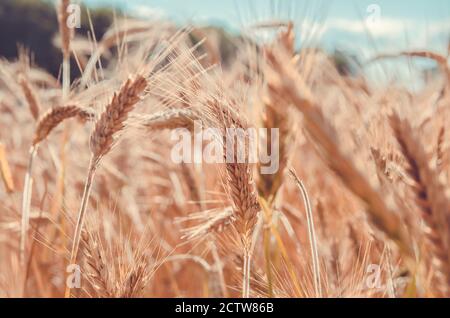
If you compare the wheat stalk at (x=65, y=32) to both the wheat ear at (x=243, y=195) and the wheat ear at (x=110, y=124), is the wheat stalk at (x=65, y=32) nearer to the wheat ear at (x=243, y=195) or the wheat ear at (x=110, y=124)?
the wheat ear at (x=110, y=124)

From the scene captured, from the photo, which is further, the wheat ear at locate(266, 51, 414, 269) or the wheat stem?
the wheat stem

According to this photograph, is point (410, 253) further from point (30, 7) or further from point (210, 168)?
point (30, 7)

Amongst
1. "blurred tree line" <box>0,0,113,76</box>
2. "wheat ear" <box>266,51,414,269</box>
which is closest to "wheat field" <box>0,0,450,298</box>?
"wheat ear" <box>266,51,414,269</box>

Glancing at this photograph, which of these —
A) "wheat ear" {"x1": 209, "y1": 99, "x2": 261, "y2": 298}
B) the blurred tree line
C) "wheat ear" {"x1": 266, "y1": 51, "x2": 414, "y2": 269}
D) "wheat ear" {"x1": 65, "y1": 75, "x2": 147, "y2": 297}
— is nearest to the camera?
"wheat ear" {"x1": 266, "y1": 51, "x2": 414, "y2": 269}

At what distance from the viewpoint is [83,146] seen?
8.93 ft

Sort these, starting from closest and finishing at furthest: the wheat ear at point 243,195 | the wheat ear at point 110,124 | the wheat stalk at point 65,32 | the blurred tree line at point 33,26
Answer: the wheat ear at point 243,195, the wheat ear at point 110,124, the wheat stalk at point 65,32, the blurred tree line at point 33,26

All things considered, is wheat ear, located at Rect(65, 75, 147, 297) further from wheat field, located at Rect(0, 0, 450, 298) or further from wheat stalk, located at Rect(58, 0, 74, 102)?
wheat stalk, located at Rect(58, 0, 74, 102)

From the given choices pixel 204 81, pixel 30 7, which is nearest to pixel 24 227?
pixel 204 81

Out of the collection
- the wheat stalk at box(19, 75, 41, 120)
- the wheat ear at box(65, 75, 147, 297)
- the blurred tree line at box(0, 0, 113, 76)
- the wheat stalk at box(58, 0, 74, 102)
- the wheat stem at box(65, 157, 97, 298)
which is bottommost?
the wheat stem at box(65, 157, 97, 298)

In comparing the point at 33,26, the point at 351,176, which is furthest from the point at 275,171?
the point at 33,26

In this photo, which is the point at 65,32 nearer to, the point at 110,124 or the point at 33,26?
the point at 110,124

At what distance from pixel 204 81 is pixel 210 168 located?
109cm

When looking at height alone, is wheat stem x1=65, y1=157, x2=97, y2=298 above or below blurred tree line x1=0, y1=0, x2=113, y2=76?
below

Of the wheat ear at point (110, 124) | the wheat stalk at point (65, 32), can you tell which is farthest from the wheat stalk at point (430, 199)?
the wheat stalk at point (65, 32)
